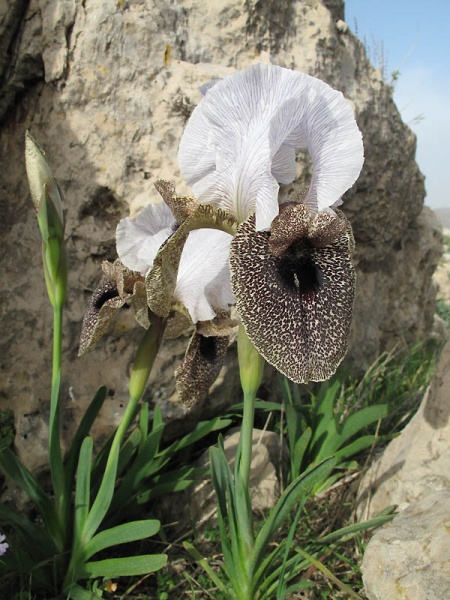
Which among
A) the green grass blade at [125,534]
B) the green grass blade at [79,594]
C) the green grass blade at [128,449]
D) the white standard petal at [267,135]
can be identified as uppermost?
the white standard petal at [267,135]

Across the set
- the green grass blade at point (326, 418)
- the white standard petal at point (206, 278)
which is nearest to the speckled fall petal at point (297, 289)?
the white standard petal at point (206, 278)

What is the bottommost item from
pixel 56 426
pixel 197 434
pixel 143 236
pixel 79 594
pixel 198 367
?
→ pixel 79 594

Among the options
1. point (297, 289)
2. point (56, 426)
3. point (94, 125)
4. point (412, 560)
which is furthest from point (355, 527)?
point (94, 125)

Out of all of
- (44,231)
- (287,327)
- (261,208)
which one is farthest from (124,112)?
(287,327)

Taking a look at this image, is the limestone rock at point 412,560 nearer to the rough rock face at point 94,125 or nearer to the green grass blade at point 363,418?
the green grass blade at point 363,418

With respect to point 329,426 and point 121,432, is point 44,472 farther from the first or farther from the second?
point 329,426

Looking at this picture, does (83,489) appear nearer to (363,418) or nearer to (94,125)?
(363,418)

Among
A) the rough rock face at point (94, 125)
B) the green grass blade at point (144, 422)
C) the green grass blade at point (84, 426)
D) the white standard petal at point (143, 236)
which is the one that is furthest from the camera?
the rough rock face at point (94, 125)
